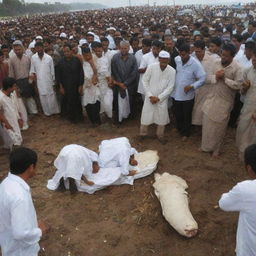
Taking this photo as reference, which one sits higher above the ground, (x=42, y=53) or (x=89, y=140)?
(x=42, y=53)

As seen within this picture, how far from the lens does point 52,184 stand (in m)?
4.29

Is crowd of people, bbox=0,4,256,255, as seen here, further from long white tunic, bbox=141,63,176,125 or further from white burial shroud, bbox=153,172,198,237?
white burial shroud, bbox=153,172,198,237

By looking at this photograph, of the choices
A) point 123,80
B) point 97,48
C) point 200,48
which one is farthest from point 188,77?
point 97,48

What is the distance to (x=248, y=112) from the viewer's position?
4273 millimetres

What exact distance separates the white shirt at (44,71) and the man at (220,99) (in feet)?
11.6

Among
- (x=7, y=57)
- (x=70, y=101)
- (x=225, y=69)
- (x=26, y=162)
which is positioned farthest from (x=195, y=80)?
(x=7, y=57)

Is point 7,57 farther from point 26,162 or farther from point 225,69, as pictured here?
point 26,162

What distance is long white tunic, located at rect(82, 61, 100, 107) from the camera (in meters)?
5.94

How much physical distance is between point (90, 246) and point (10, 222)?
1320 millimetres

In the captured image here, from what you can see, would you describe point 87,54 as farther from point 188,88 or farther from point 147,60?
point 188,88

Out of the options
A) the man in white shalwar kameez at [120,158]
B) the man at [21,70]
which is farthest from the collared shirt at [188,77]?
the man at [21,70]

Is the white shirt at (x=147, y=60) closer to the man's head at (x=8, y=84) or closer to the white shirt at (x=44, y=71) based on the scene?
the white shirt at (x=44, y=71)

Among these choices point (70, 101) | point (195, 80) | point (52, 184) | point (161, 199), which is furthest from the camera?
point (70, 101)

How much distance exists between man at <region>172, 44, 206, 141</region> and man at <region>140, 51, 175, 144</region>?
16 cm
